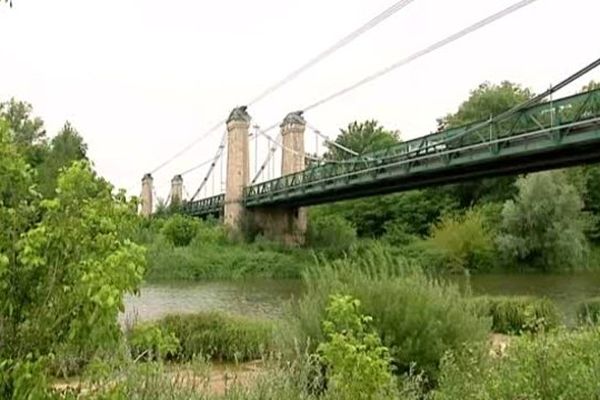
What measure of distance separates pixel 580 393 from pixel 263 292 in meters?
19.2

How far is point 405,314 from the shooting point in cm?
627

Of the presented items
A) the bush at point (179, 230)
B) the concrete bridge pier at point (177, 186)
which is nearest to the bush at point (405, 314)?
the bush at point (179, 230)

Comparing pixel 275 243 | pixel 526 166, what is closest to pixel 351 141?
pixel 275 243

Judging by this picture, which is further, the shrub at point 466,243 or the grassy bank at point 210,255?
the shrub at point 466,243

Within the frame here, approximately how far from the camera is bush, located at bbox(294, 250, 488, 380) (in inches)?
242

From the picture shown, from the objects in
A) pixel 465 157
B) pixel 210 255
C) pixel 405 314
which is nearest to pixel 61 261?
pixel 405 314

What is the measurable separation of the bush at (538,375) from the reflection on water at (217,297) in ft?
31.0

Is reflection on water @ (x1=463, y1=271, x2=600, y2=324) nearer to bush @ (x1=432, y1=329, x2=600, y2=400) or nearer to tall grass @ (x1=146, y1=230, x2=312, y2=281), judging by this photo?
tall grass @ (x1=146, y1=230, x2=312, y2=281)

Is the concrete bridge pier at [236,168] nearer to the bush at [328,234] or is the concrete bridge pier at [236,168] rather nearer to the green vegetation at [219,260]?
the bush at [328,234]

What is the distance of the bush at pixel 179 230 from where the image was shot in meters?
34.5

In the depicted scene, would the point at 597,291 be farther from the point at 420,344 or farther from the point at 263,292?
the point at 420,344

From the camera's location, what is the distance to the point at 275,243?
35.5 m

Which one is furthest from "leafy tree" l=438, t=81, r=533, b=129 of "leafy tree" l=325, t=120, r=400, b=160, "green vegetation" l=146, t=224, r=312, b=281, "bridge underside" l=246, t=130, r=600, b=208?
"green vegetation" l=146, t=224, r=312, b=281

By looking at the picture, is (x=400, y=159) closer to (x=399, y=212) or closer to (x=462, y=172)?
(x=462, y=172)
